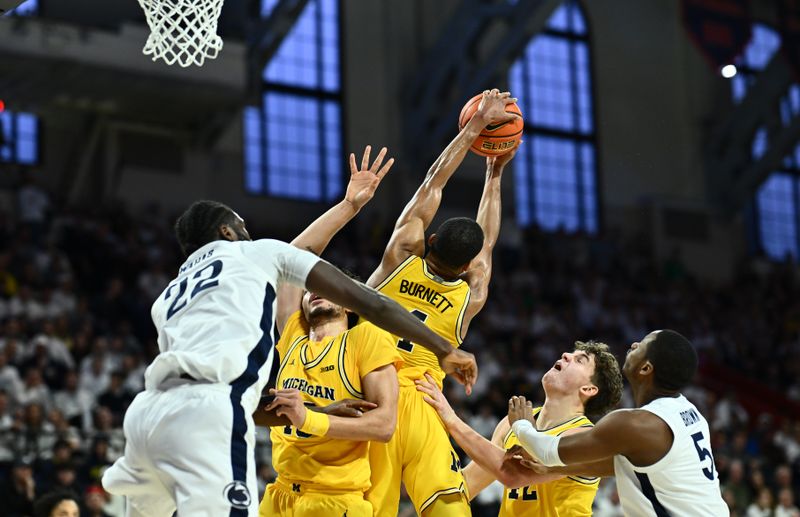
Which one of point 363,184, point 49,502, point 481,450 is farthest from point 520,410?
point 49,502

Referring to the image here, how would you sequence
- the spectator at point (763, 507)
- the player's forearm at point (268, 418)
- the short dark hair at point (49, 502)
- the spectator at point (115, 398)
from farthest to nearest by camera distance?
the spectator at point (763, 507)
the spectator at point (115, 398)
the short dark hair at point (49, 502)
the player's forearm at point (268, 418)

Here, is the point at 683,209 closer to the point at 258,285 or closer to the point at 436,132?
the point at 436,132

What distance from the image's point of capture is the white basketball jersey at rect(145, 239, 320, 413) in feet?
14.7

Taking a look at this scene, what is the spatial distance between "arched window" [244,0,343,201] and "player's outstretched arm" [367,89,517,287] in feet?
46.7

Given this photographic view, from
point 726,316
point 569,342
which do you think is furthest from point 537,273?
point 726,316

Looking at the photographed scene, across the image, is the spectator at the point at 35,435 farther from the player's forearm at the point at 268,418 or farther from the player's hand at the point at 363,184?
the player's forearm at the point at 268,418

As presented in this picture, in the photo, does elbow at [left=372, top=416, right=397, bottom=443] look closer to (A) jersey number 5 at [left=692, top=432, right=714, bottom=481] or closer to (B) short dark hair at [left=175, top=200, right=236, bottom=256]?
(B) short dark hair at [left=175, top=200, right=236, bottom=256]

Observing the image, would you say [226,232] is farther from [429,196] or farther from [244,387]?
[429,196]

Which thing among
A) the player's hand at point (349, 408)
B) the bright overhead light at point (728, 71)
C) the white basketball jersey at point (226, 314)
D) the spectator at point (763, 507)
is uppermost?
the bright overhead light at point (728, 71)

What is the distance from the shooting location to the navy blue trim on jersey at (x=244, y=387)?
4371 millimetres

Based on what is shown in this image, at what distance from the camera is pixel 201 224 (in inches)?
194

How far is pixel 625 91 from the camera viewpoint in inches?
992

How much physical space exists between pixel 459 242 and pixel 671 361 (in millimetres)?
1581

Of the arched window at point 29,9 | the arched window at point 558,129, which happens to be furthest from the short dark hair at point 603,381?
the arched window at point 558,129
